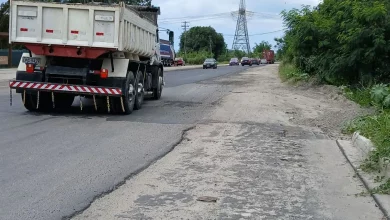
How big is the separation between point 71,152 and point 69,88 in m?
4.78

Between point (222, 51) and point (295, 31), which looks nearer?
point (295, 31)

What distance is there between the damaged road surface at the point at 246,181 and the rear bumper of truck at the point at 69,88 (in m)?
2.54

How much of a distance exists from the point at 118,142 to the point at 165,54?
5135 cm

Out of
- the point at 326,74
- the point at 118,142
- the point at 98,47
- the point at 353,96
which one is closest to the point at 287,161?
the point at 118,142

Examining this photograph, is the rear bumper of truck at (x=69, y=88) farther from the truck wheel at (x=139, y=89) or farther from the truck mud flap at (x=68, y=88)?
the truck wheel at (x=139, y=89)

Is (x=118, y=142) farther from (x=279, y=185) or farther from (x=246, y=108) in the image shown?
(x=246, y=108)

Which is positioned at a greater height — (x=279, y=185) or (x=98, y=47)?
(x=98, y=47)

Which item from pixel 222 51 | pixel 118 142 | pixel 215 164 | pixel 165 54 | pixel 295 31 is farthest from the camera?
pixel 222 51

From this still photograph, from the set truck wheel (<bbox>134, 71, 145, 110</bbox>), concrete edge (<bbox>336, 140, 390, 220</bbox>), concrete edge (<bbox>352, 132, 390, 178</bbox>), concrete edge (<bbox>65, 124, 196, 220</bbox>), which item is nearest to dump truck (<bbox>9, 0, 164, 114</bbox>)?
truck wheel (<bbox>134, 71, 145, 110</bbox>)

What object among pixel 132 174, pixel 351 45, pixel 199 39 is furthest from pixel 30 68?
pixel 199 39

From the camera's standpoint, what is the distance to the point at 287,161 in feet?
29.3

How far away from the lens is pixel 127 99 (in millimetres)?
14219

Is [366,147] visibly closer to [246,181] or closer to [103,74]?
[246,181]

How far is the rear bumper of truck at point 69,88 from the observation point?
13.5 meters
